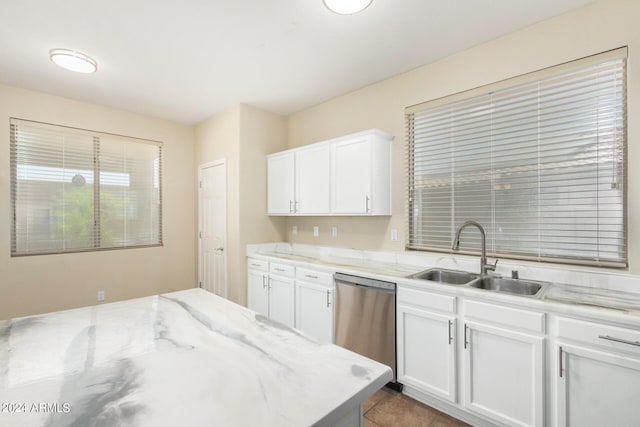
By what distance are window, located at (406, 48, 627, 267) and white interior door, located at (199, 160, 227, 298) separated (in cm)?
247

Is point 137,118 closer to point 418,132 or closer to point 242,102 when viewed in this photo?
point 242,102

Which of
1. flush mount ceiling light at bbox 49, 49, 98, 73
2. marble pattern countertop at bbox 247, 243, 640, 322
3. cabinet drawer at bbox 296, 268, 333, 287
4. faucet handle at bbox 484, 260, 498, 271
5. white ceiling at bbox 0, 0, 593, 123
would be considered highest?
white ceiling at bbox 0, 0, 593, 123

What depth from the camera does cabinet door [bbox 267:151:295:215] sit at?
3.69 meters

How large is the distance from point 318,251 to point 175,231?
2275mm

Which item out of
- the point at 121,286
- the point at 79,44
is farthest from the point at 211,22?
the point at 121,286

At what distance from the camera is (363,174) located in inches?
117

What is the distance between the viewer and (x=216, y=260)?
13.6ft

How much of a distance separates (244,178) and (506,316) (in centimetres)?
304

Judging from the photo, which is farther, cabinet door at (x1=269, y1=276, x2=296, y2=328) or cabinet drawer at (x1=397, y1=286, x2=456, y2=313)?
cabinet door at (x1=269, y1=276, x2=296, y2=328)

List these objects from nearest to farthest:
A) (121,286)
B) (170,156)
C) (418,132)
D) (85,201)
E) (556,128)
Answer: (556,128) < (418,132) < (85,201) < (121,286) < (170,156)

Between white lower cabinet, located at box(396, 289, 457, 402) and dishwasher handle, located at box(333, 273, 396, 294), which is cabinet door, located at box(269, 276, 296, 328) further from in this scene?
white lower cabinet, located at box(396, 289, 457, 402)

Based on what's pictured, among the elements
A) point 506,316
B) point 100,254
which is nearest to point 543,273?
point 506,316

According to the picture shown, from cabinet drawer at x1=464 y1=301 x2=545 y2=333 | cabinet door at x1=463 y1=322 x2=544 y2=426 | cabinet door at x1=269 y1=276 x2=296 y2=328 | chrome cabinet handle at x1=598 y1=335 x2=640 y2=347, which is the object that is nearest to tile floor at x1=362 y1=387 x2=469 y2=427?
cabinet door at x1=463 y1=322 x2=544 y2=426

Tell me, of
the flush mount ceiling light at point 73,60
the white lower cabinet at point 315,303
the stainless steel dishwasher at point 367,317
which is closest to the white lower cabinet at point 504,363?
the stainless steel dishwasher at point 367,317
